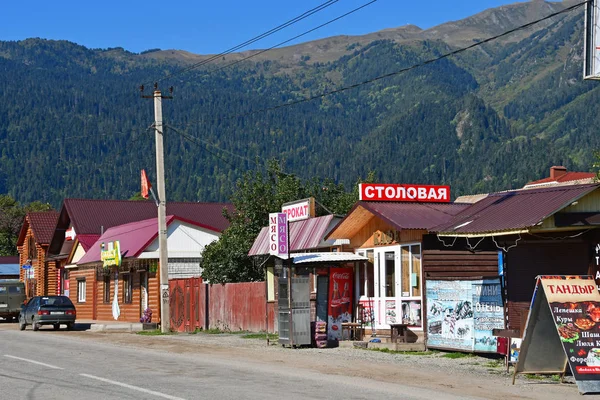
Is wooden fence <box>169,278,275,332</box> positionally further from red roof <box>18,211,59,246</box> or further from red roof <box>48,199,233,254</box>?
red roof <box>18,211,59,246</box>

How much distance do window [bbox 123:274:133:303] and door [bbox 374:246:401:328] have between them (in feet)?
71.3

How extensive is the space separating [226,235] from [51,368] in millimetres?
23599

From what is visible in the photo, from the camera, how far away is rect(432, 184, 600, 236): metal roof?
17734mm

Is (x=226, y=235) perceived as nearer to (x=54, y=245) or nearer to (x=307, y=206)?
(x=307, y=206)

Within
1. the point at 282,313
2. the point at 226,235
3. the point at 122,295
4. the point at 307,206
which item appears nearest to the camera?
the point at 282,313

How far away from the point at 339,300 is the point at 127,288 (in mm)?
21586

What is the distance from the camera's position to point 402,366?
1886cm

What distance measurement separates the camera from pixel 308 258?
25.2 metres

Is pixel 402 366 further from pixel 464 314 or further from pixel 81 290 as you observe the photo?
pixel 81 290

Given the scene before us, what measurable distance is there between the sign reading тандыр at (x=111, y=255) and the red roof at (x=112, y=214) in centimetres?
831

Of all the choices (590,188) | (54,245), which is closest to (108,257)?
(54,245)

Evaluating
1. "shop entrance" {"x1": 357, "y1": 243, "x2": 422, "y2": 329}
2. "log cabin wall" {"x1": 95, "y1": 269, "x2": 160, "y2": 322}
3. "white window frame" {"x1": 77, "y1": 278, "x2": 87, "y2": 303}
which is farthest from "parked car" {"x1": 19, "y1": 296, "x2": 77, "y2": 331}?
"shop entrance" {"x1": 357, "y1": 243, "x2": 422, "y2": 329}

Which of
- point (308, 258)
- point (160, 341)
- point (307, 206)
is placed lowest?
point (160, 341)

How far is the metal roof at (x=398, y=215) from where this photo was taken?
23703 millimetres
